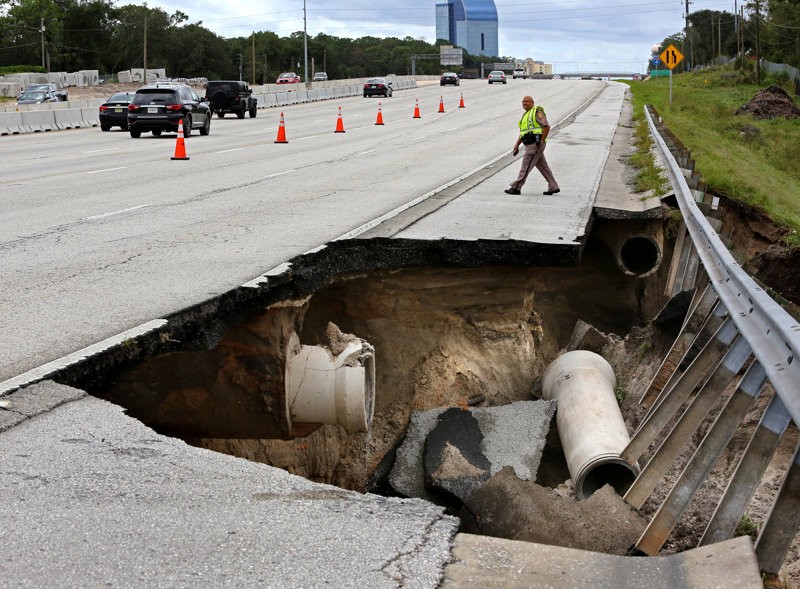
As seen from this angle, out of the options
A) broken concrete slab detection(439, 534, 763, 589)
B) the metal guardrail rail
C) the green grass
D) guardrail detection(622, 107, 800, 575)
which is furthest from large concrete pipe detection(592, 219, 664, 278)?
broken concrete slab detection(439, 534, 763, 589)

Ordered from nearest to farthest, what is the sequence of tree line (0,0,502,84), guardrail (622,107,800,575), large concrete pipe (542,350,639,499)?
guardrail (622,107,800,575) → large concrete pipe (542,350,639,499) → tree line (0,0,502,84)

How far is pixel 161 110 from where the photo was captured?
107ft

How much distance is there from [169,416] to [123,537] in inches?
145

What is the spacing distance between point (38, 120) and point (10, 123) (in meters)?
2.07

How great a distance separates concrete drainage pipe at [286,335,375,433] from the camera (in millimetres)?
7582

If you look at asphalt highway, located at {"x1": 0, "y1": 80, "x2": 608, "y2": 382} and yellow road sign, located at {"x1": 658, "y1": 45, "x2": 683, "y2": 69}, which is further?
yellow road sign, located at {"x1": 658, "y1": 45, "x2": 683, "y2": 69}

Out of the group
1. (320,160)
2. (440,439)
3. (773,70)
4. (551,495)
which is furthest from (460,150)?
(773,70)

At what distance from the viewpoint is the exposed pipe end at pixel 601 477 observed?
25.5 ft

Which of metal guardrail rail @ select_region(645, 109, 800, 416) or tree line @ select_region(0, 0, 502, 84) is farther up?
tree line @ select_region(0, 0, 502, 84)

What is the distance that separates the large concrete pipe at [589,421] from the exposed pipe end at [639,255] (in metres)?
2.57

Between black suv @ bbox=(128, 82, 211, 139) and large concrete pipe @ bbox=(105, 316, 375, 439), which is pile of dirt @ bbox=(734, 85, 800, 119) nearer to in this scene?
black suv @ bbox=(128, 82, 211, 139)

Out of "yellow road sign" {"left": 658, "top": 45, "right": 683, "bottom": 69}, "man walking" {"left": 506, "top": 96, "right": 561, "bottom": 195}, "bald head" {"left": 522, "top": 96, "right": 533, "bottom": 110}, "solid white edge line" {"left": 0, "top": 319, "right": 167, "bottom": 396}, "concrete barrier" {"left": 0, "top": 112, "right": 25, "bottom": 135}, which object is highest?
"yellow road sign" {"left": 658, "top": 45, "right": 683, "bottom": 69}

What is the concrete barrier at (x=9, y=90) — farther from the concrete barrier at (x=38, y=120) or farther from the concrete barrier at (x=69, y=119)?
the concrete barrier at (x=38, y=120)

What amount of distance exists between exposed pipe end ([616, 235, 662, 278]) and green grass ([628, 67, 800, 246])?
338 cm
